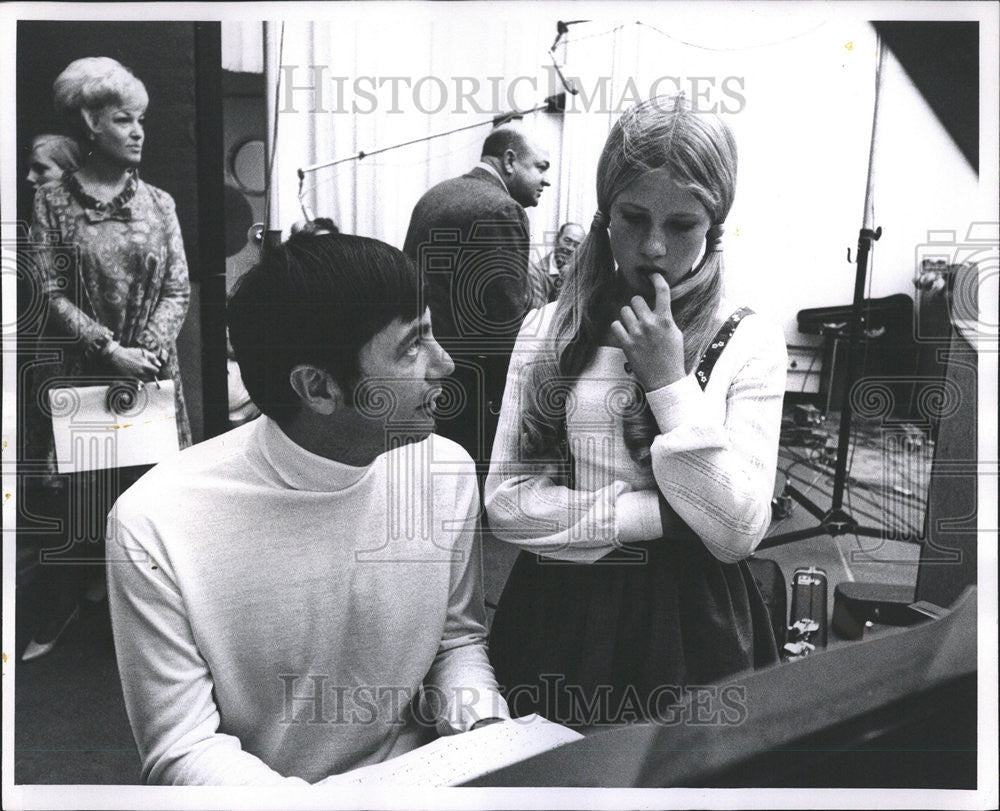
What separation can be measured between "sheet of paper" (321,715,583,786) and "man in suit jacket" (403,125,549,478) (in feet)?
2.95

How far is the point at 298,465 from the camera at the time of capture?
246 cm

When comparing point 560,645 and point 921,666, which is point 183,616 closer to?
point 560,645

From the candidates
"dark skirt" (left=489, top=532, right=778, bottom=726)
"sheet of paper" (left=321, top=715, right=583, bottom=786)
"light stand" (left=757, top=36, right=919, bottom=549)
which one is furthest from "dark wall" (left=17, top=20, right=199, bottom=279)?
"light stand" (left=757, top=36, right=919, bottom=549)

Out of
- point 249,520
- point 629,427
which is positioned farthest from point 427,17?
point 249,520

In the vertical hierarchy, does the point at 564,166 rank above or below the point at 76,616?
above

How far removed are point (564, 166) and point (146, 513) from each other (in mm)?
1385

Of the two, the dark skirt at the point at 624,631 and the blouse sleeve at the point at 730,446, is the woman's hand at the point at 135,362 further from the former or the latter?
the blouse sleeve at the point at 730,446

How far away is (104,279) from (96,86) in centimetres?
49

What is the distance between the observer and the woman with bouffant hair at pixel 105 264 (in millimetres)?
2512

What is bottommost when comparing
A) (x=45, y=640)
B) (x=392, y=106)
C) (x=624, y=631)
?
(x=45, y=640)

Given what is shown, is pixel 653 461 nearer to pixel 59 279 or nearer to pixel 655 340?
pixel 655 340

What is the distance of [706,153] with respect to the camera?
2.46 meters

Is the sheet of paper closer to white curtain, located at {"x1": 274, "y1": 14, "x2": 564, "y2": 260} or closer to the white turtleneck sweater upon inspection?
the white turtleneck sweater

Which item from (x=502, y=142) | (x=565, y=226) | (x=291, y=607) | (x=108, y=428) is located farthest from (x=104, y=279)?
(x=565, y=226)
